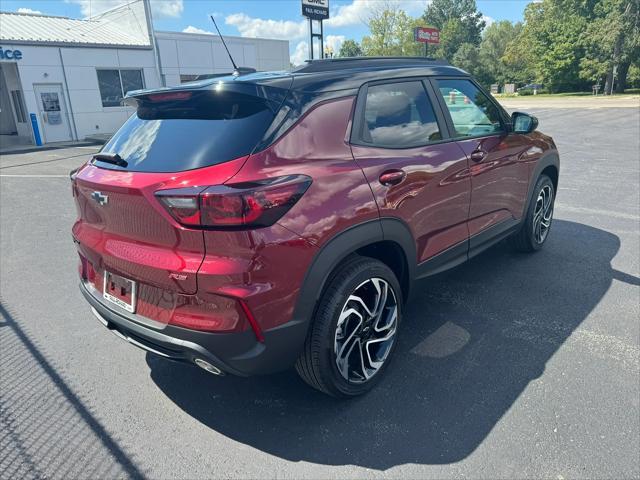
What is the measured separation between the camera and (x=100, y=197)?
2463 mm

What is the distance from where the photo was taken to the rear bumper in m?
2.14

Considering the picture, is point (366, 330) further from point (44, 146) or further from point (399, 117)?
point (44, 146)

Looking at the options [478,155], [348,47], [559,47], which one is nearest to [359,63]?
[478,155]

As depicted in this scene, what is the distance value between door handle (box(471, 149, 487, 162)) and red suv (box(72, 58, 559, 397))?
266mm

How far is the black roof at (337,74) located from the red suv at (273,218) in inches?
0.6

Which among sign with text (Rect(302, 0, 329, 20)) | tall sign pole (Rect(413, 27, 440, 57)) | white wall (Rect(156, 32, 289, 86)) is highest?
tall sign pole (Rect(413, 27, 440, 57))

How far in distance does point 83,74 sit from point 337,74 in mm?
21556

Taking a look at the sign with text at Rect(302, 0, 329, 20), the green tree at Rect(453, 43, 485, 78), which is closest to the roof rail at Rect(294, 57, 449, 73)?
the sign with text at Rect(302, 0, 329, 20)

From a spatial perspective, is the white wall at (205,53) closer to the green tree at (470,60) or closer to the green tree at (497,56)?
the green tree at (497,56)

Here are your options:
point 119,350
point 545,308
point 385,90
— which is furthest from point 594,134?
point 119,350

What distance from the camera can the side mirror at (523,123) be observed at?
401 centimetres

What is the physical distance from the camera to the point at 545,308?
12.1 feet

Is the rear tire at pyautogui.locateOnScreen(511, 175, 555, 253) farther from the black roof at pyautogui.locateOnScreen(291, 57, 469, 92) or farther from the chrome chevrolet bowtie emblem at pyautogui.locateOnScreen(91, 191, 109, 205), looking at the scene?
the chrome chevrolet bowtie emblem at pyautogui.locateOnScreen(91, 191, 109, 205)

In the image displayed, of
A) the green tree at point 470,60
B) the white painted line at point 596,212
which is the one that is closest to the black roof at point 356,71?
the white painted line at point 596,212
